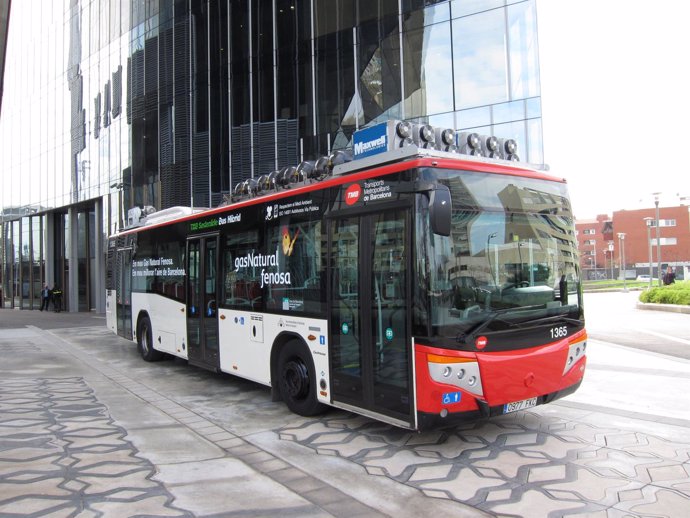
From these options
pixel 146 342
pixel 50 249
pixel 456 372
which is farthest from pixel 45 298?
pixel 456 372

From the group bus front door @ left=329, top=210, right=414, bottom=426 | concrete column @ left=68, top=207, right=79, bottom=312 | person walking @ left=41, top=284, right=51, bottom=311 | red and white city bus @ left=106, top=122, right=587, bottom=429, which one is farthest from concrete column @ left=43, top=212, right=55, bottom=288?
bus front door @ left=329, top=210, right=414, bottom=426

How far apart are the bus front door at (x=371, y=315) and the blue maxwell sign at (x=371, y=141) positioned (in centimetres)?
76

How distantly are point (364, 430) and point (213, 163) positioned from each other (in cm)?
1991

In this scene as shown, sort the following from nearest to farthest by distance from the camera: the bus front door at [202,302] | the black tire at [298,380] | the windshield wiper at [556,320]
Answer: the windshield wiper at [556,320] < the black tire at [298,380] < the bus front door at [202,302]

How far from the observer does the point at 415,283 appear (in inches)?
200

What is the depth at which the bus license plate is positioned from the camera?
5349 millimetres

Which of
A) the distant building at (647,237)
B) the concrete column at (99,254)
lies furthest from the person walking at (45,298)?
the distant building at (647,237)

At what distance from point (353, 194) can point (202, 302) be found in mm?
4321

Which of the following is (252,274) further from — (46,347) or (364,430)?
(46,347)

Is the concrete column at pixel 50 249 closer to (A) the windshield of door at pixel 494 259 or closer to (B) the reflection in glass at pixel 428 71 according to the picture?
(B) the reflection in glass at pixel 428 71

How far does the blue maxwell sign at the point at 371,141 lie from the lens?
19.0 feet

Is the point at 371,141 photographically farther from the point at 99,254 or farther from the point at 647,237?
the point at 647,237

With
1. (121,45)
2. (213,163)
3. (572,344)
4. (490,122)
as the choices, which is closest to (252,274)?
(572,344)

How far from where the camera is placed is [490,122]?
18203 mm
